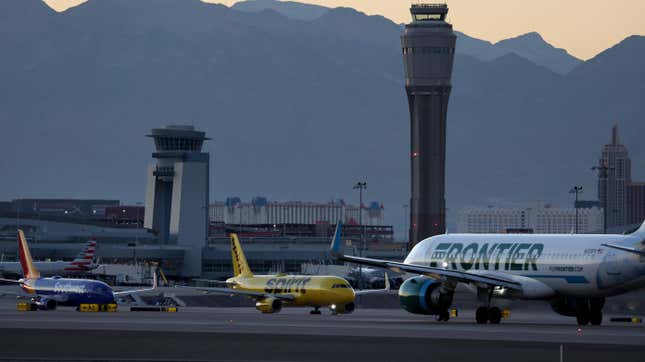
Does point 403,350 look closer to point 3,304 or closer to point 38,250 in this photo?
point 3,304

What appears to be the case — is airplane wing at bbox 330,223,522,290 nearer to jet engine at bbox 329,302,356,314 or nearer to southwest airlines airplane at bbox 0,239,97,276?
jet engine at bbox 329,302,356,314

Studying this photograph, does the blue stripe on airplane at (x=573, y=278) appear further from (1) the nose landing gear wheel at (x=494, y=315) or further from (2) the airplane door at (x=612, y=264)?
(1) the nose landing gear wheel at (x=494, y=315)

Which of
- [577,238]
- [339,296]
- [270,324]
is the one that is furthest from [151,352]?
[339,296]

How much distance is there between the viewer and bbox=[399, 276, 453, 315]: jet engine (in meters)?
65.1

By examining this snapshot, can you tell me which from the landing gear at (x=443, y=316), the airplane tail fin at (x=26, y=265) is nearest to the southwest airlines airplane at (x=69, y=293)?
the airplane tail fin at (x=26, y=265)

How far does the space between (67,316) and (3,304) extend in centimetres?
2374

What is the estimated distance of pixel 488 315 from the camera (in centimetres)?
6456

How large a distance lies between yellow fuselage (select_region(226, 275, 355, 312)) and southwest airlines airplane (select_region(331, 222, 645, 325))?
49.2 ft

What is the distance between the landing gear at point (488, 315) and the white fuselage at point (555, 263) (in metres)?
1.01

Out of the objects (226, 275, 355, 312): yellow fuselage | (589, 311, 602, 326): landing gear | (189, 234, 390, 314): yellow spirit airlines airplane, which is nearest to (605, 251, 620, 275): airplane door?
(589, 311, 602, 326): landing gear

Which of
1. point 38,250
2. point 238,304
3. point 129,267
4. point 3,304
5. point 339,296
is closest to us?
point 339,296

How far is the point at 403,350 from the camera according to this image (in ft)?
152

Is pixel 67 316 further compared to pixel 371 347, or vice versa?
pixel 67 316

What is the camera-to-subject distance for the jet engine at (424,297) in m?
65.1
